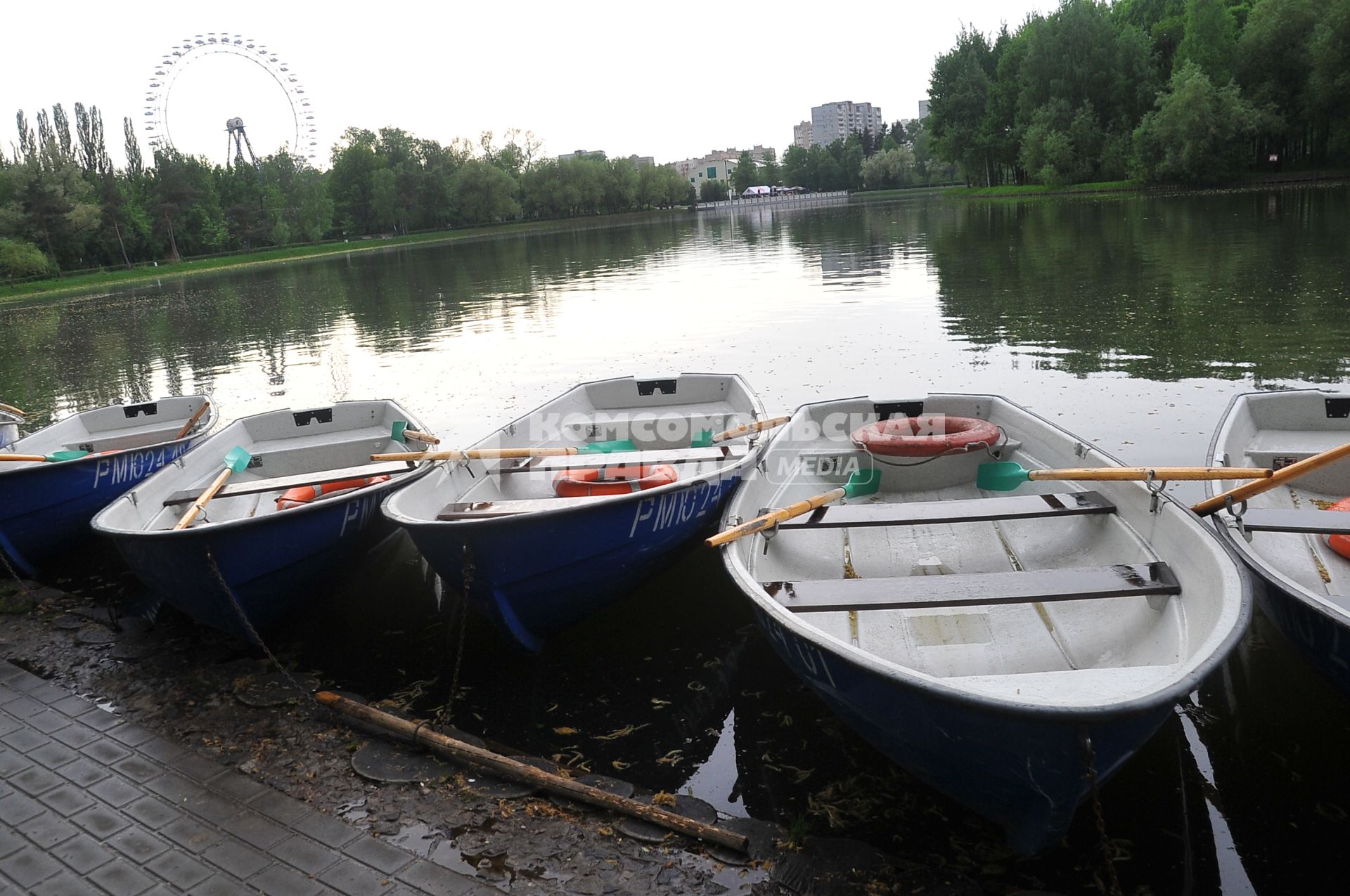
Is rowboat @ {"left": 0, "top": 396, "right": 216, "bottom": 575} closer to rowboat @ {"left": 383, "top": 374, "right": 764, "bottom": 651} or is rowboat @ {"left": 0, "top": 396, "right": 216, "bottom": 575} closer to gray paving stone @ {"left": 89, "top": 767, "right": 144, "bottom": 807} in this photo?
rowboat @ {"left": 383, "top": 374, "right": 764, "bottom": 651}

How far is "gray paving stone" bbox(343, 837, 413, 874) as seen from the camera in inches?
139

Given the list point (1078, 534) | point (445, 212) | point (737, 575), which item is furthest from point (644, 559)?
point (445, 212)

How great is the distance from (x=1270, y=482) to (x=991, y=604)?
1827mm

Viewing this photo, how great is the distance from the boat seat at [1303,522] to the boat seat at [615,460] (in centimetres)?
347

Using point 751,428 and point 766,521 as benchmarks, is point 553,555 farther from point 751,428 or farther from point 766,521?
point 751,428

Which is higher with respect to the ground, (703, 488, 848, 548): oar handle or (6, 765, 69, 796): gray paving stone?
(703, 488, 848, 548): oar handle

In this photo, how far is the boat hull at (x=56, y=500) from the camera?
22.9 feet

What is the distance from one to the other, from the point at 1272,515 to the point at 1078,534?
98cm

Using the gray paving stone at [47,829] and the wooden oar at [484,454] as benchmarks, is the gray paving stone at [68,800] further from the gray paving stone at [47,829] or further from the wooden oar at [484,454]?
the wooden oar at [484,454]

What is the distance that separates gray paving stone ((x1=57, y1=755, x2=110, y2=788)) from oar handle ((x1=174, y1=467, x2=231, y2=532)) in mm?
1353

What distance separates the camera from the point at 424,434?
25.5 feet

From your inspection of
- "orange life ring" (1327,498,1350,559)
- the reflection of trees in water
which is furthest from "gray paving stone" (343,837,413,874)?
the reflection of trees in water

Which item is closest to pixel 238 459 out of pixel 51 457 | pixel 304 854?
pixel 51 457

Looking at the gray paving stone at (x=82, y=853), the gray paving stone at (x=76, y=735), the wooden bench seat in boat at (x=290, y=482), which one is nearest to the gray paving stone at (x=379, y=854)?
the gray paving stone at (x=82, y=853)
